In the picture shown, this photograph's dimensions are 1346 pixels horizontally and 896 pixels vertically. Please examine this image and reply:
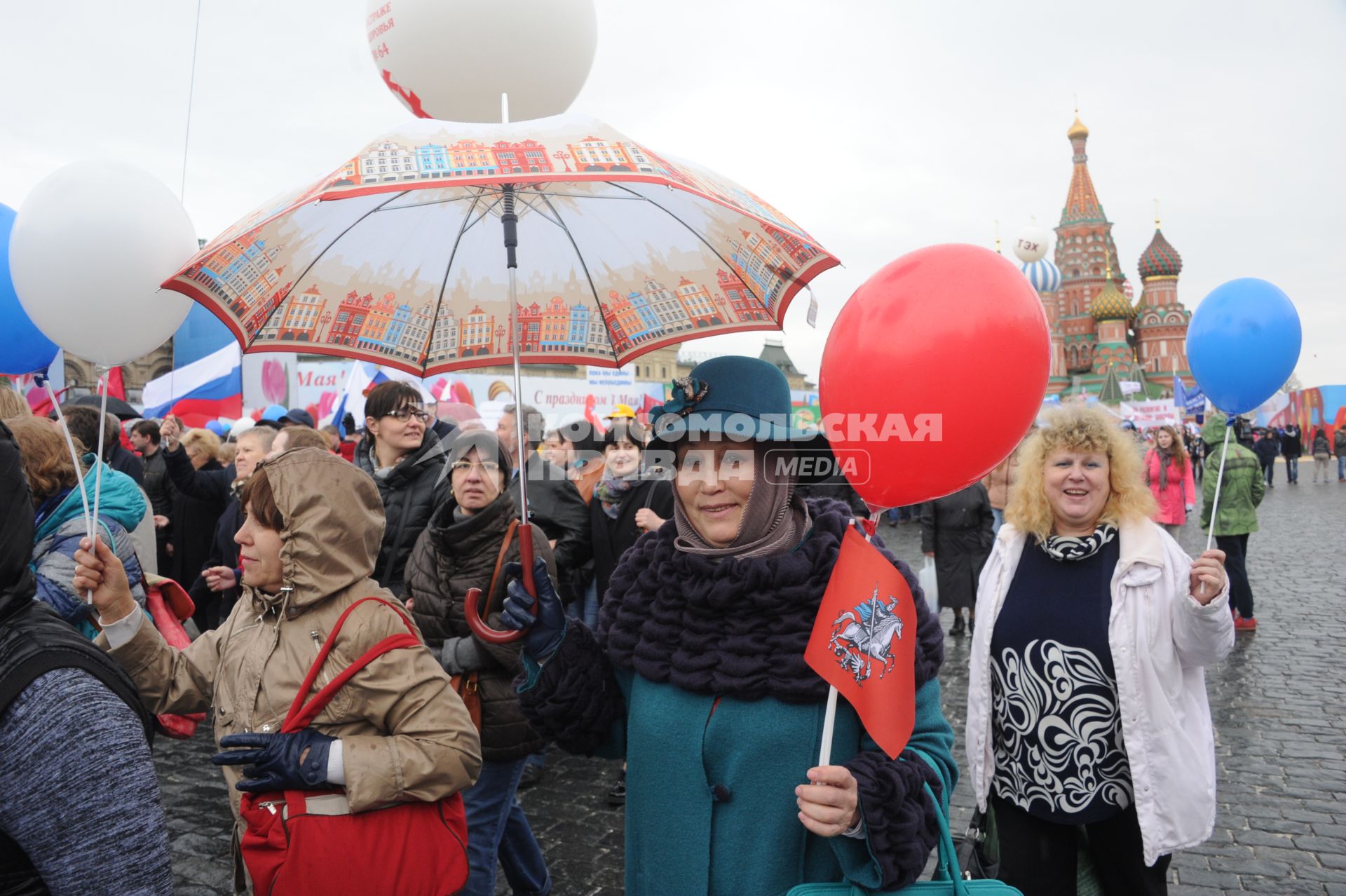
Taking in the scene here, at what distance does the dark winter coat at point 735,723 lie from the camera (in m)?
1.96

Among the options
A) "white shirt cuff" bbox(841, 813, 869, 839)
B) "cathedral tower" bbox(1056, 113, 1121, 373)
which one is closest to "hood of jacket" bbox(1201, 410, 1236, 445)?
"white shirt cuff" bbox(841, 813, 869, 839)

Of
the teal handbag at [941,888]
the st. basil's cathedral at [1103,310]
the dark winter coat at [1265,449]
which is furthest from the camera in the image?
the st. basil's cathedral at [1103,310]

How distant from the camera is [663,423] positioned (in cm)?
223

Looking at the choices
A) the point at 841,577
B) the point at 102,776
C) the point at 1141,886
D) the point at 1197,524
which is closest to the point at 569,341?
the point at 841,577

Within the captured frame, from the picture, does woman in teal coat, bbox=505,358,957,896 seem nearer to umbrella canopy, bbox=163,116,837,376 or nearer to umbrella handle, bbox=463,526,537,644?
umbrella handle, bbox=463,526,537,644

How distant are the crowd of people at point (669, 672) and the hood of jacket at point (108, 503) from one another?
0.01 metres

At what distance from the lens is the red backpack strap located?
2186mm

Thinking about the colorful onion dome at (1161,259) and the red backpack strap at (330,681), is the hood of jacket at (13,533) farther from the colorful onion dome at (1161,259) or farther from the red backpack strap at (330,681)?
the colorful onion dome at (1161,259)

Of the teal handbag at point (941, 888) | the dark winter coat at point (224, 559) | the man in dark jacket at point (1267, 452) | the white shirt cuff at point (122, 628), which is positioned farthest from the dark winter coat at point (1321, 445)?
the white shirt cuff at point (122, 628)

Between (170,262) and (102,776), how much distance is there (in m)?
1.91

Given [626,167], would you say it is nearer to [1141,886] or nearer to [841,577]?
[841,577]

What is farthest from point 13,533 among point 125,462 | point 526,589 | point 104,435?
point 125,462

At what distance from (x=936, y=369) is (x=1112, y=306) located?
67.4 m

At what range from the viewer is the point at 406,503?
4.26m
